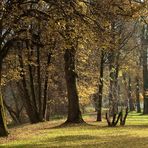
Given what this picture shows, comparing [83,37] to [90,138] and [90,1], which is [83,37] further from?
[90,138]

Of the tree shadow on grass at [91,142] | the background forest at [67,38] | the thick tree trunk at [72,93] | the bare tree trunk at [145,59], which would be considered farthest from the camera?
the bare tree trunk at [145,59]

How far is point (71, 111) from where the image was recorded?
35594mm

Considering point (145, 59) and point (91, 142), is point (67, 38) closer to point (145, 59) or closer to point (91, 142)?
point (91, 142)

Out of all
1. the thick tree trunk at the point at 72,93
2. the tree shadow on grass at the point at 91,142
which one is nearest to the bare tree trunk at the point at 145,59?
the thick tree trunk at the point at 72,93

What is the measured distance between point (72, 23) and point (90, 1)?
54.8 inches

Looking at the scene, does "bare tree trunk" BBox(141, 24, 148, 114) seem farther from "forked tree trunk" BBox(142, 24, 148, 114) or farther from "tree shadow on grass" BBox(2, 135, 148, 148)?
"tree shadow on grass" BBox(2, 135, 148, 148)

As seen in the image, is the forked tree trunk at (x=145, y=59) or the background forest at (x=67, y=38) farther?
the forked tree trunk at (x=145, y=59)

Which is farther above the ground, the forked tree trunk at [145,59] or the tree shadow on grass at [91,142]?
the forked tree trunk at [145,59]

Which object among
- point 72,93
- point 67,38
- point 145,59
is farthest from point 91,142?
point 145,59

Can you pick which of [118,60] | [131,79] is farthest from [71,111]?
[131,79]

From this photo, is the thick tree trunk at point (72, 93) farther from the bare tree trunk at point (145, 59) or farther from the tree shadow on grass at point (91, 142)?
the bare tree trunk at point (145, 59)

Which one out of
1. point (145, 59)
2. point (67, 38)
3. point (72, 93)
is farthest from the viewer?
point (145, 59)

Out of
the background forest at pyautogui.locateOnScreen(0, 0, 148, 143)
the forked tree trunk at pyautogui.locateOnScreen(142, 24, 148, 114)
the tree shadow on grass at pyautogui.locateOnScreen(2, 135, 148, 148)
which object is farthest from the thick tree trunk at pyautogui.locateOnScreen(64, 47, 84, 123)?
the forked tree trunk at pyautogui.locateOnScreen(142, 24, 148, 114)

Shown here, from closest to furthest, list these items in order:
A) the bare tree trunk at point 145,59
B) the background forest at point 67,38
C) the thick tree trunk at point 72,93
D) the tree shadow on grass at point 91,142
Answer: the tree shadow on grass at point 91,142 → the background forest at point 67,38 → the thick tree trunk at point 72,93 → the bare tree trunk at point 145,59
